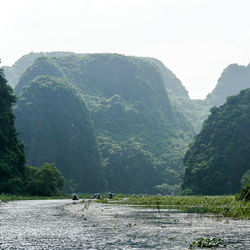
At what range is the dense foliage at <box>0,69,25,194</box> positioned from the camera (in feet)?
276

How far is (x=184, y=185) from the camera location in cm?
12619

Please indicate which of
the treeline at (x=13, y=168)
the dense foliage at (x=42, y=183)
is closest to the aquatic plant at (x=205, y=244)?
the treeline at (x=13, y=168)

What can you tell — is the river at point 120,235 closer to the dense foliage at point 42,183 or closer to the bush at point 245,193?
the bush at point 245,193

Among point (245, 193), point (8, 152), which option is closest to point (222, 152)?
point (8, 152)

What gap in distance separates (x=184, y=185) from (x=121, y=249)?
371ft

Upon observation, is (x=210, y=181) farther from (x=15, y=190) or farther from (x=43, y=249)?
(x=43, y=249)

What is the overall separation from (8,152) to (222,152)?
2617 inches

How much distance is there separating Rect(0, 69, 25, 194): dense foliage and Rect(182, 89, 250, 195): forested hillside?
1911 inches

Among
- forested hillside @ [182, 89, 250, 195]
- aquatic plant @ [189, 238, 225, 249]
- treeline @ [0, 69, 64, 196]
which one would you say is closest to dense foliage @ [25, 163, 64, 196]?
treeline @ [0, 69, 64, 196]

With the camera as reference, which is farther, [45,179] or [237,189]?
[237,189]

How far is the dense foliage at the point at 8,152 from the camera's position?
84.0 meters

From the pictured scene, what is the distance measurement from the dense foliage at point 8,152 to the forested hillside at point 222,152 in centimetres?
4854

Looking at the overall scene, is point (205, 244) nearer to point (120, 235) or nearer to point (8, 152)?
point (120, 235)

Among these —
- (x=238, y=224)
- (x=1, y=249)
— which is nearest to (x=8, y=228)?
(x=1, y=249)
